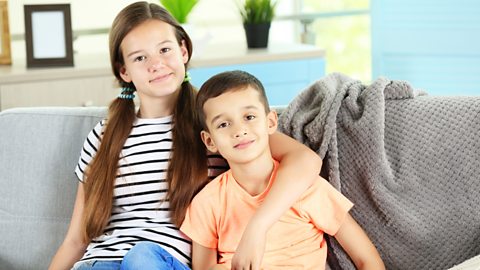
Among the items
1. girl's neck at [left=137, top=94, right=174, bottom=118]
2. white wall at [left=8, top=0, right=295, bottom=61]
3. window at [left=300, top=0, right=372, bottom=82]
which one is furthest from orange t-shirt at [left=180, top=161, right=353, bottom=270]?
window at [left=300, top=0, right=372, bottom=82]

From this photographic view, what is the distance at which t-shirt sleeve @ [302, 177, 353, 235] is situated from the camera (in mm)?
2143

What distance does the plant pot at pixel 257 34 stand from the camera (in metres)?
4.14

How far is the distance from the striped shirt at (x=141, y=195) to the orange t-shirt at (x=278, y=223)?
Result: 93mm

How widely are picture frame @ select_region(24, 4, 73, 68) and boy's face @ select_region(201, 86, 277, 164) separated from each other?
1.73 meters

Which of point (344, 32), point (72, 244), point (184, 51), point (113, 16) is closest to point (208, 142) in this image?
point (184, 51)

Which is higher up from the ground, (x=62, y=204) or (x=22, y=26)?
(x=22, y=26)

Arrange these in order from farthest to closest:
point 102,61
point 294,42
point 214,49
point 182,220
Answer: point 294,42 → point 214,49 → point 102,61 → point 182,220

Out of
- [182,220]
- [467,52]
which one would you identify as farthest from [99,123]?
[467,52]

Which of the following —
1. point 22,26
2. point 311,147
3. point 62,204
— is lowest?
point 62,204

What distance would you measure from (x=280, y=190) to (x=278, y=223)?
11 cm

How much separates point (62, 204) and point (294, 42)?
2.48 metres

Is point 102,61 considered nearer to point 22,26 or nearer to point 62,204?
point 22,26

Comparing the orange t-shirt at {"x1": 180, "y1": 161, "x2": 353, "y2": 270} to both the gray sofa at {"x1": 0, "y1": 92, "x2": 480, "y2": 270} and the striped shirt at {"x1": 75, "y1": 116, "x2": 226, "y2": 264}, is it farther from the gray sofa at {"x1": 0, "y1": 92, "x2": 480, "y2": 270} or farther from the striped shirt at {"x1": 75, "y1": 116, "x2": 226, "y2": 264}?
the gray sofa at {"x1": 0, "y1": 92, "x2": 480, "y2": 270}

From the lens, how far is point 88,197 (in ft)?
7.63
